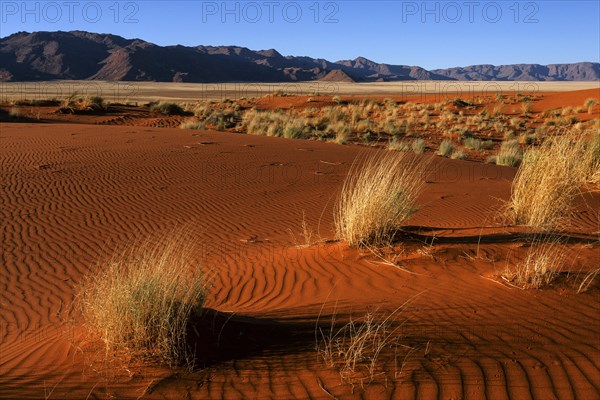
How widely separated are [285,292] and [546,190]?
14.3 ft

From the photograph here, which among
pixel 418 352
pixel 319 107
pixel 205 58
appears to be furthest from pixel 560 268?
pixel 205 58

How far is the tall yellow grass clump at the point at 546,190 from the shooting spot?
26.8 feet

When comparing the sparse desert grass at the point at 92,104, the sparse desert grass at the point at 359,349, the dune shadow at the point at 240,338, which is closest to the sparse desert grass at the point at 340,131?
the sparse desert grass at the point at 92,104

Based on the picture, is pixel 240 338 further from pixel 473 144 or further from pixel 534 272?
pixel 473 144

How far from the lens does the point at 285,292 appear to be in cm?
645

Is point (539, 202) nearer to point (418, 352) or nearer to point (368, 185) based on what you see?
point (368, 185)

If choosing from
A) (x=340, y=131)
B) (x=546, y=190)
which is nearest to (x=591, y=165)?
(x=546, y=190)

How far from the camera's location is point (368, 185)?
291 inches

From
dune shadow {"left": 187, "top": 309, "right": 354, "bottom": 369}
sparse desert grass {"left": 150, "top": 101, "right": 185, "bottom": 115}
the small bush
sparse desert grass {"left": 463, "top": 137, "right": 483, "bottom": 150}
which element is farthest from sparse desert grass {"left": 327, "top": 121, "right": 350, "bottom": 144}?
dune shadow {"left": 187, "top": 309, "right": 354, "bottom": 369}

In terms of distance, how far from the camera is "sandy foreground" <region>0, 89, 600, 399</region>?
13.5 feet

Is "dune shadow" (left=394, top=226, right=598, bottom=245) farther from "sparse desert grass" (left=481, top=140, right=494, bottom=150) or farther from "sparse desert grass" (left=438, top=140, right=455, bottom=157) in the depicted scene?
"sparse desert grass" (left=481, top=140, right=494, bottom=150)

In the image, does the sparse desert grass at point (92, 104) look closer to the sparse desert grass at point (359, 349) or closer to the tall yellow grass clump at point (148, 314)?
the tall yellow grass clump at point (148, 314)

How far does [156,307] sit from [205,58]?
6778 inches

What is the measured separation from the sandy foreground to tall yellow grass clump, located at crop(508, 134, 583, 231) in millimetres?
360
